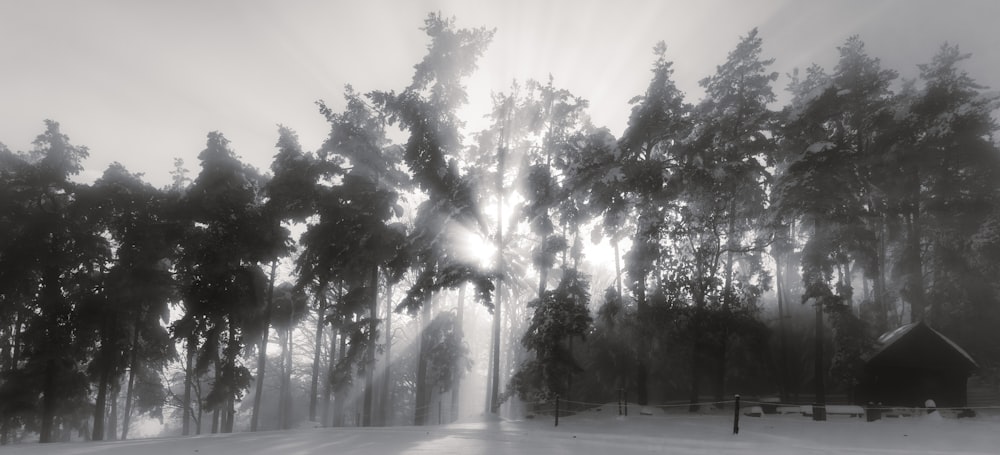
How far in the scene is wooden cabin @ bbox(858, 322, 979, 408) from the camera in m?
22.9

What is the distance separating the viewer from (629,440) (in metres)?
14.8

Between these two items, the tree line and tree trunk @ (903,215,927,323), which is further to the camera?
tree trunk @ (903,215,927,323)

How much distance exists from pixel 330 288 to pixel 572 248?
15.1 m

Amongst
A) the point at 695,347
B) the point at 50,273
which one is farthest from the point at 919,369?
the point at 50,273

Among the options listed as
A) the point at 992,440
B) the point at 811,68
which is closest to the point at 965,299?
the point at 992,440

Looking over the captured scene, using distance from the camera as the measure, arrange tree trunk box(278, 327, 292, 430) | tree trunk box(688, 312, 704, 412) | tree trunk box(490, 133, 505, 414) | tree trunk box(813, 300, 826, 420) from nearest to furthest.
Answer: tree trunk box(813, 300, 826, 420)
tree trunk box(688, 312, 704, 412)
tree trunk box(490, 133, 505, 414)
tree trunk box(278, 327, 292, 430)

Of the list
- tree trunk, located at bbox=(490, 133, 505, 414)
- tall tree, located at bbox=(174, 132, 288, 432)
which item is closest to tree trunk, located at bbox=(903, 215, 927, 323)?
tree trunk, located at bbox=(490, 133, 505, 414)

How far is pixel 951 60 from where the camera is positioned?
28844mm

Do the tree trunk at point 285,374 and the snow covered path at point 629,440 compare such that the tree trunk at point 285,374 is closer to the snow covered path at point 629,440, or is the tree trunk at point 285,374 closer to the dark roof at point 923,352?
the snow covered path at point 629,440

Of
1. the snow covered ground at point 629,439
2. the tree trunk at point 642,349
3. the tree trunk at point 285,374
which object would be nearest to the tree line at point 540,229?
the tree trunk at point 642,349

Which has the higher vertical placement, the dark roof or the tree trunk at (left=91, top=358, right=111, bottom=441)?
the dark roof

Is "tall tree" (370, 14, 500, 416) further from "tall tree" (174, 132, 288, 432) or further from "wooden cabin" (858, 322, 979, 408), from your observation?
"wooden cabin" (858, 322, 979, 408)

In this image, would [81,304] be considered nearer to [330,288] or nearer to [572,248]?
[330,288]

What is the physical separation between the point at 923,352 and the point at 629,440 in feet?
55.0
